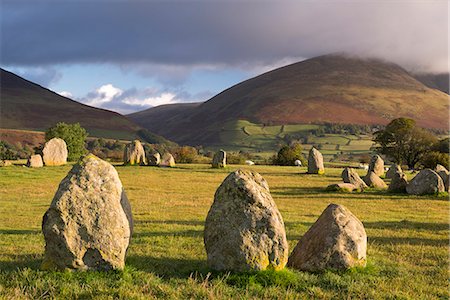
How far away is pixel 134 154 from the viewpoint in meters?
48.2

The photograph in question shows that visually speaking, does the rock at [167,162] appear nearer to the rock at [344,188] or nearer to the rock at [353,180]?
the rock at [353,180]

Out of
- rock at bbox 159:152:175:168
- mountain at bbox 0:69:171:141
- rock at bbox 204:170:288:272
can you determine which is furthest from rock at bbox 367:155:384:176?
mountain at bbox 0:69:171:141

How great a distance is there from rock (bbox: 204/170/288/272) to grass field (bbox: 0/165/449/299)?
0.97ft

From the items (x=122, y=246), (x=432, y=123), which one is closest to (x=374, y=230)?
(x=122, y=246)

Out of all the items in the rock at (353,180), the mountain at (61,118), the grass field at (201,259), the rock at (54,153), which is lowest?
the grass field at (201,259)

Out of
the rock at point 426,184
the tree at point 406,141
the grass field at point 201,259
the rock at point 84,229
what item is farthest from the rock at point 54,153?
the tree at point 406,141

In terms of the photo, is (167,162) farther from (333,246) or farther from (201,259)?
(333,246)

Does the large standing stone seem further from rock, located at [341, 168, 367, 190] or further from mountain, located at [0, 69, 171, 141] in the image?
mountain, located at [0, 69, 171, 141]

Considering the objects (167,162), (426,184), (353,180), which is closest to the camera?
(426,184)

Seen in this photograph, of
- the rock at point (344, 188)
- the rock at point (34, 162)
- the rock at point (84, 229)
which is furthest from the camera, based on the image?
the rock at point (34, 162)

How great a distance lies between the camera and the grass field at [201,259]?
29.3ft

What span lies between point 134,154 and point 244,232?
39734mm

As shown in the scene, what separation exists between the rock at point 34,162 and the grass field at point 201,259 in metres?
15.9

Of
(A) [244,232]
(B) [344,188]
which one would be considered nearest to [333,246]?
(A) [244,232]
